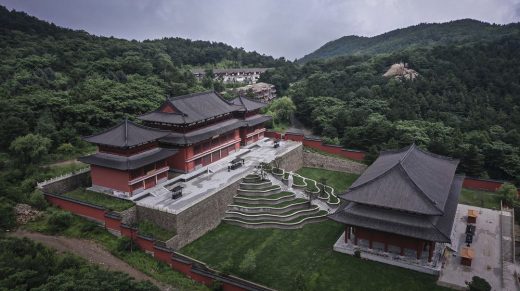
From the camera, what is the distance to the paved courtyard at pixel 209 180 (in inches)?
863

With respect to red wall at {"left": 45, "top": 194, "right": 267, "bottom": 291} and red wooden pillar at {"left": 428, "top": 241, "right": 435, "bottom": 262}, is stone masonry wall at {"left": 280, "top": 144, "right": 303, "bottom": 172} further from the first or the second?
red wooden pillar at {"left": 428, "top": 241, "right": 435, "bottom": 262}

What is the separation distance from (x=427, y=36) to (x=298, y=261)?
82620mm

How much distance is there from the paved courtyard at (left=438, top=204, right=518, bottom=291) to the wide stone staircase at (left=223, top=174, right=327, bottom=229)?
24.7 ft

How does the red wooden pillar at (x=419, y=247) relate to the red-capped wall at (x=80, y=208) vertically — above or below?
below

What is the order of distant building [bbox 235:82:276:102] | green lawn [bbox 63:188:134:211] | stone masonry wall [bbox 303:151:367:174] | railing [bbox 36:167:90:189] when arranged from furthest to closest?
distant building [bbox 235:82:276:102] < stone masonry wall [bbox 303:151:367:174] < railing [bbox 36:167:90:189] < green lawn [bbox 63:188:134:211]

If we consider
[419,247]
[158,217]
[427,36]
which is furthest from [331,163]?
[427,36]

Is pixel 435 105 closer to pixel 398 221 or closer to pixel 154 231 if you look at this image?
pixel 398 221

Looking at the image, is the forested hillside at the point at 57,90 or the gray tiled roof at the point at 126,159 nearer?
the gray tiled roof at the point at 126,159

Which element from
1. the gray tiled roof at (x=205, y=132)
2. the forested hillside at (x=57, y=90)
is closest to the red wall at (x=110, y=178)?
the forested hillside at (x=57, y=90)

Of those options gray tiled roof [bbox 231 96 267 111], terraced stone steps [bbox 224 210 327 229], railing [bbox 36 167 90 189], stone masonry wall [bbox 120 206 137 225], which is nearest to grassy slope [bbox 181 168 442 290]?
terraced stone steps [bbox 224 210 327 229]

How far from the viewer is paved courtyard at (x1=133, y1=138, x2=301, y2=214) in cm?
2192

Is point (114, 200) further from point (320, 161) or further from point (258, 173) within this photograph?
point (320, 161)

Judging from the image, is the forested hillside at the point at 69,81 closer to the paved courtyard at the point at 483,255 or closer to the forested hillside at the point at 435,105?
the forested hillside at the point at 435,105

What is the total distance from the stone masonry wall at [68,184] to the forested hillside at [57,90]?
1.16 meters
